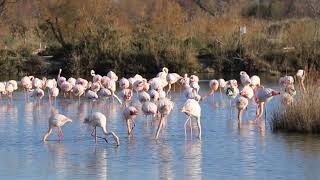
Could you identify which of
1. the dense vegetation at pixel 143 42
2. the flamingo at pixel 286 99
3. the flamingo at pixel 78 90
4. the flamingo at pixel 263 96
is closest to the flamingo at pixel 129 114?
the flamingo at pixel 286 99

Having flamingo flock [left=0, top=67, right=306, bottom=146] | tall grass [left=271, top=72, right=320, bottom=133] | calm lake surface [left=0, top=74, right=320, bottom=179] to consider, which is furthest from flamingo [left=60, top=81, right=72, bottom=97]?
tall grass [left=271, top=72, right=320, bottom=133]

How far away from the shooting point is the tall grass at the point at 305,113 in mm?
13641

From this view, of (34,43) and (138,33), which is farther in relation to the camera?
(34,43)

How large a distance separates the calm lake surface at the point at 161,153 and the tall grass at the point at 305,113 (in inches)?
12.7

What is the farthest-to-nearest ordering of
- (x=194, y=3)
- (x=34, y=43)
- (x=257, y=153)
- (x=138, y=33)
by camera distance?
(x=194, y=3) → (x=34, y=43) → (x=138, y=33) → (x=257, y=153)

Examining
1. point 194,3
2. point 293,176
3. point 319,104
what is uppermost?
point 194,3

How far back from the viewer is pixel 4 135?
47.2ft

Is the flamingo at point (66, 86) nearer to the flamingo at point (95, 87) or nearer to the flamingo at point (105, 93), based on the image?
the flamingo at point (95, 87)

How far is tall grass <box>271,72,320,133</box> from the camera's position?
13.6 metres

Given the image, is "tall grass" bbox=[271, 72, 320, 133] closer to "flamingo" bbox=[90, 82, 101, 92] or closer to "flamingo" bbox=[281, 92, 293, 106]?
"flamingo" bbox=[281, 92, 293, 106]

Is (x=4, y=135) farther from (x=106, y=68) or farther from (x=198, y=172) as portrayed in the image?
(x=106, y=68)

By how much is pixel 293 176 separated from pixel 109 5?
29264 millimetres

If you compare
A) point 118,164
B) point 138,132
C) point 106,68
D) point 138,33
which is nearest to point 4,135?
point 138,132

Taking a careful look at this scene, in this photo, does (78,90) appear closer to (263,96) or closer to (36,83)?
(36,83)
